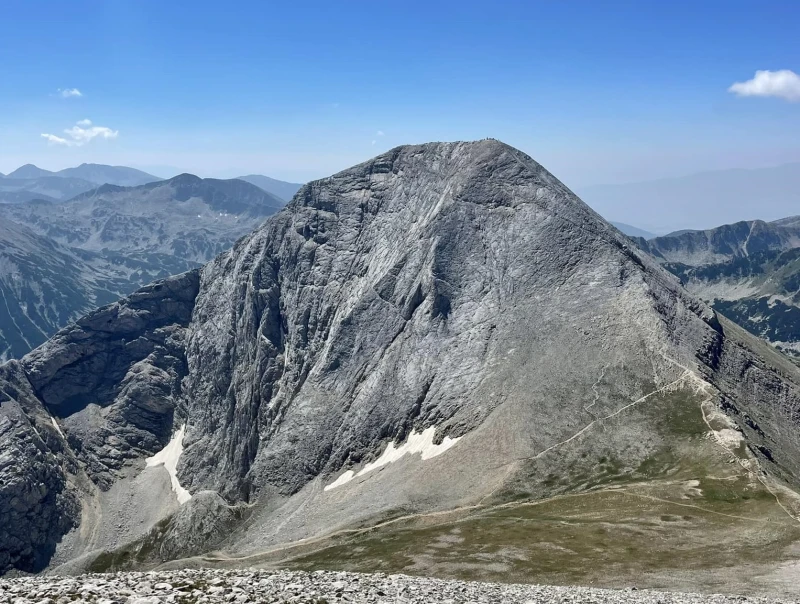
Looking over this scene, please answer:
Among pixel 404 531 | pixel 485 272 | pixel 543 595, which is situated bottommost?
pixel 404 531

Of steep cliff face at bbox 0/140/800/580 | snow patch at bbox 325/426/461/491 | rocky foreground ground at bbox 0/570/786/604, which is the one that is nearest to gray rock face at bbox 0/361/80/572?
steep cliff face at bbox 0/140/800/580

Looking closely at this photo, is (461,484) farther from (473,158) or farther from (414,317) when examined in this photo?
(473,158)

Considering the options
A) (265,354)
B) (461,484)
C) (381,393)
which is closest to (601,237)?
(381,393)

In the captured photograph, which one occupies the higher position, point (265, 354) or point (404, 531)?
point (265, 354)

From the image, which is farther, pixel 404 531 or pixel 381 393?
pixel 381 393

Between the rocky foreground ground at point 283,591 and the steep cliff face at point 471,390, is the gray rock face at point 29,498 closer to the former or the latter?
the steep cliff face at point 471,390

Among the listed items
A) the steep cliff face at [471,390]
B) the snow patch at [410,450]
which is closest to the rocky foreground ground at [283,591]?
the steep cliff face at [471,390]

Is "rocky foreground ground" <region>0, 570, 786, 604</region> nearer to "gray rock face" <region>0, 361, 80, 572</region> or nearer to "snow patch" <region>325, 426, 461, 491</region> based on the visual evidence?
"snow patch" <region>325, 426, 461, 491</region>

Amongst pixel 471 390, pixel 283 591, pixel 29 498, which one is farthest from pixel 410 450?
pixel 29 498
